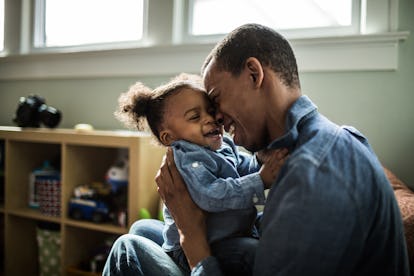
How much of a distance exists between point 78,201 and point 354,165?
1608mm

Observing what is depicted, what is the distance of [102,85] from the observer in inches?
90.4

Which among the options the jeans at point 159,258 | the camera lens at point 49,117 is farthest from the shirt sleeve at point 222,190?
the camera lens at point 49,117

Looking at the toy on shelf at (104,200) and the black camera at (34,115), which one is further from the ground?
the black camera at (34,115)

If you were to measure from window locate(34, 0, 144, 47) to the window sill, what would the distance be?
0.20m

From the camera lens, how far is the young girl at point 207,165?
890 millimetres

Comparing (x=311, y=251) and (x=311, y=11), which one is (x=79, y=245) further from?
(x=311, y=11)

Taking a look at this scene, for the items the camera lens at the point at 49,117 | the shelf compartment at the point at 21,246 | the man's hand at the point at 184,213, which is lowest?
the shelf compartment at the point at 21,246

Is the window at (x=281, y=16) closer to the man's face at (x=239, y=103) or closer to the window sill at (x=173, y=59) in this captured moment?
the window sill at (x=173, y=59)

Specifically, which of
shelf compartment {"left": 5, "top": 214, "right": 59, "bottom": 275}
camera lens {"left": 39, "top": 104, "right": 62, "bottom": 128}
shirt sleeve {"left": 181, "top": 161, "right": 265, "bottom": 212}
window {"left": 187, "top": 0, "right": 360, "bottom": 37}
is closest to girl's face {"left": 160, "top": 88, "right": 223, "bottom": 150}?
shirt sleeve {"left": 181, "top": 161, "right": 265, "bottom": 212}

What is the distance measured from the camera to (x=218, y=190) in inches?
35.8

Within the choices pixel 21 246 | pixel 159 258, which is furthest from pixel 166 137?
pixel 21 246

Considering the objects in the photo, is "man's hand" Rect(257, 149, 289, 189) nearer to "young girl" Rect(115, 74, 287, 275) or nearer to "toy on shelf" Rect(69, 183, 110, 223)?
"young girl" Rect(115, 74, 287, 275)

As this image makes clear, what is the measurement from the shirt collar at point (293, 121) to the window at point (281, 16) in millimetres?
1173

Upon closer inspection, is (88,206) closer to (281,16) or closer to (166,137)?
(166,137)
